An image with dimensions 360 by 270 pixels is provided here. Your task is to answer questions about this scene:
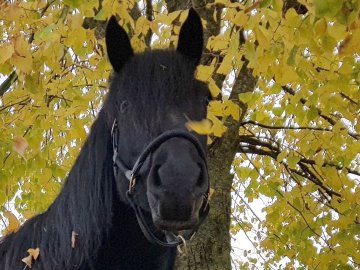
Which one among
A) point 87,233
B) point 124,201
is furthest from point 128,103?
point 87,233

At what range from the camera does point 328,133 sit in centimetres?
523

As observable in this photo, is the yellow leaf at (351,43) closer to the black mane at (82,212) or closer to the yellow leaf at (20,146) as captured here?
the black mane at (82,212)

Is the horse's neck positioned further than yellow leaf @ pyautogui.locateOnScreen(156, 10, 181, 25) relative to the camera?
No

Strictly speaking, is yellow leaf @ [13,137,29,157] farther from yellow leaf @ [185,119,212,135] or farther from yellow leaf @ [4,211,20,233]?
yellow leaf @ [185,119,212,135]

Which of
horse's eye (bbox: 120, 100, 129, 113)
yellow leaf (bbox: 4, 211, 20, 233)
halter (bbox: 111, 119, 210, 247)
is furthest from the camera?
yellow leaf (bbox: 4, 211, 20, 233)

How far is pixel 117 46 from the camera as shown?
10.3 ft

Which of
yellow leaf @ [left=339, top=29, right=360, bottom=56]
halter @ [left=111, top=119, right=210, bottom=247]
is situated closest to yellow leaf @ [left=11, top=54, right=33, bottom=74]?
halter @ [left=111, top=119, right=210, bottom=247]

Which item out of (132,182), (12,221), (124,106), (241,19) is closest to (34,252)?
(12,221)

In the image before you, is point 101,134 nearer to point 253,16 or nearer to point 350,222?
point 253,16

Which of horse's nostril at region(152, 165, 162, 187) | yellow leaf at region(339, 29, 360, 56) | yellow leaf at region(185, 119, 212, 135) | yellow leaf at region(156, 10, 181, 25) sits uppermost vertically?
yellow leaf at region(156, 10, 181, 25)

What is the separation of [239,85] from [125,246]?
253 centimetres

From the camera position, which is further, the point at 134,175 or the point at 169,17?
the point at 169,17

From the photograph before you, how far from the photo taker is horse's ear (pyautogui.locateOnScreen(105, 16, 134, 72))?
311 centimetres

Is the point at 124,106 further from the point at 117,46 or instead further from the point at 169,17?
the point at 169,17
